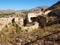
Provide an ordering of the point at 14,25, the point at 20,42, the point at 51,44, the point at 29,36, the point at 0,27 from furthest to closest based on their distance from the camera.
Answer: the point at 14,25, the point at 0,27, the point at 29,36, the point at 20,42, the point at 51,44

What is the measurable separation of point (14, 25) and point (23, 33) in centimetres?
227

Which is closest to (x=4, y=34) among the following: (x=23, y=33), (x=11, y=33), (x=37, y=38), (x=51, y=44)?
(x=11, y=33)

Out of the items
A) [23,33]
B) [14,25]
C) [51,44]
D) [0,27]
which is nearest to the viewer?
[51,44]

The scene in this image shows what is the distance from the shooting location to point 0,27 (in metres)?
14.1

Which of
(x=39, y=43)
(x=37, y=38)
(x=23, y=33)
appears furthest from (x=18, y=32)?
(x=39, y=43)

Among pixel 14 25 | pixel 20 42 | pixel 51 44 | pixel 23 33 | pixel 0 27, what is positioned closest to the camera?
pixel 51 44

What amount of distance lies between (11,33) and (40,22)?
3801 mm

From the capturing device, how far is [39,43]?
1042cm

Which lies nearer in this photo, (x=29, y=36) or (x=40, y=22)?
(x=29, y=36)

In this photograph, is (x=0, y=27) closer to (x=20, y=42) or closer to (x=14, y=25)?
(x=14, y=25)

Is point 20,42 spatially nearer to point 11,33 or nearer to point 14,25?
point 11,33

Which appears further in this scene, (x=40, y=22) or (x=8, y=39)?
(x=40, y=22)

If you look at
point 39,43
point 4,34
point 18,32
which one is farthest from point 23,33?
point 39,43

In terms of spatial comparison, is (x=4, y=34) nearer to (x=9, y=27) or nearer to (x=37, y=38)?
(x=9, y=27)
